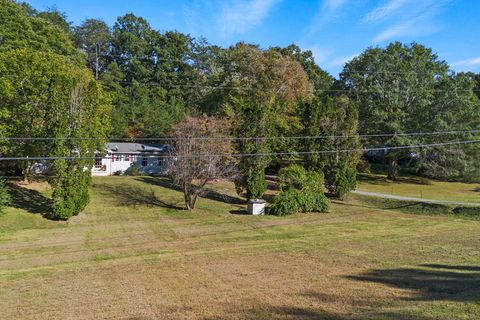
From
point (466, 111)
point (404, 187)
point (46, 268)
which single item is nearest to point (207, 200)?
point (46, 268)

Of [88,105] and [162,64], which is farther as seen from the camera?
[162,64]

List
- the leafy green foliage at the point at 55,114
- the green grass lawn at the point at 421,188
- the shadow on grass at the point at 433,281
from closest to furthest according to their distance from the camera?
the shadow on grass at the point at 433,281 → the leafy green foliage at the point at 55,114 → the green grass lawn at the point at 421,188

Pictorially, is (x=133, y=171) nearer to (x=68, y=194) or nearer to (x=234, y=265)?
(x=68, y=194)

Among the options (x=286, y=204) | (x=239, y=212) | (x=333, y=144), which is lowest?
(x=239, y=212)

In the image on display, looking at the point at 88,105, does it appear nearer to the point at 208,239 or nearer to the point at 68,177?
the point at 68,177

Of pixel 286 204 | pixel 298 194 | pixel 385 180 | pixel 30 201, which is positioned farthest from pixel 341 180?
pixel 30 201

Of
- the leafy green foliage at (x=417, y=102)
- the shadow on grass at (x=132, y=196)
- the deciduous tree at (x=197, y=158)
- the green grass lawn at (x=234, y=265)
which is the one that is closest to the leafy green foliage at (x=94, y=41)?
the shadow on grass at (x=132, y=196)

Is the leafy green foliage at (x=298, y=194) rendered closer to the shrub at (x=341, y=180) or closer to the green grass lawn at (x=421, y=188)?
the shrub at (x=341, y=180)
